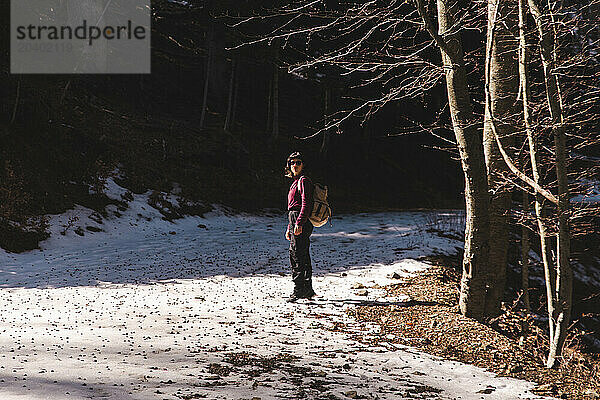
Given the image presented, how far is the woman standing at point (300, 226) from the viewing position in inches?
364

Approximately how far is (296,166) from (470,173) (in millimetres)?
2897

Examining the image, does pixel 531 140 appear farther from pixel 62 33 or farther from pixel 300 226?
pixel 62 33

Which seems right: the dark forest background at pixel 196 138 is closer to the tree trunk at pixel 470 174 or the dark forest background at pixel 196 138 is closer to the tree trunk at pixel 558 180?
the tree trunk at pixel 470 174

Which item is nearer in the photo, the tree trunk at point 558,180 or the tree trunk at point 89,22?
the tree trunk at point 558,180

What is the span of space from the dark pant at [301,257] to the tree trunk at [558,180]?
13.1ft

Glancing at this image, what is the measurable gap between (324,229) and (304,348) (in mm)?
11786

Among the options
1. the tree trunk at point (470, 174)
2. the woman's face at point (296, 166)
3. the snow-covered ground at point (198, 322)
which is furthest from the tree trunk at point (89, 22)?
the tree trunk at point (470, 174)

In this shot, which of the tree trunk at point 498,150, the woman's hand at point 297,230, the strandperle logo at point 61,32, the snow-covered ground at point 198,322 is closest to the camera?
the snow-covered ground at point 198,322

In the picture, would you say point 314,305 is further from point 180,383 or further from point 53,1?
point 53,1

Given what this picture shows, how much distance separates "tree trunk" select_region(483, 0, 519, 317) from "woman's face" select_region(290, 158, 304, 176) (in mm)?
3033

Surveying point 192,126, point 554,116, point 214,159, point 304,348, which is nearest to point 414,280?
point 304,348

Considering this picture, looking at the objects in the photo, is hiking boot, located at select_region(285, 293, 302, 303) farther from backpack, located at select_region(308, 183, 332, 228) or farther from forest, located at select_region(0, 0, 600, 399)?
backpack, located at select_region(308, 183, 332, 228)

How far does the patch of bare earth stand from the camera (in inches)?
246

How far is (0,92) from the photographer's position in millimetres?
16859
